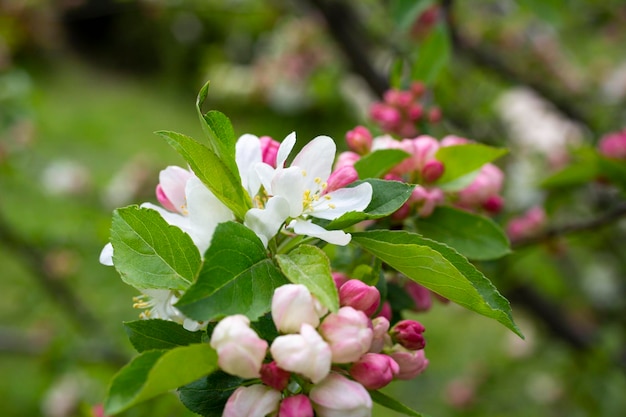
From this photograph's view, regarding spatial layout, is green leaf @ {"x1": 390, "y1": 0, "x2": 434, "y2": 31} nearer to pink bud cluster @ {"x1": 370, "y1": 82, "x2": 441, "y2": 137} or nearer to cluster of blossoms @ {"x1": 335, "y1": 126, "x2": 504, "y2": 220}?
pink bud cluster @ {"x1": 370, "y1": 82, "x2": 441, "y2": 137}

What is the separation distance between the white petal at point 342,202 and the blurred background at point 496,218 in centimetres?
34

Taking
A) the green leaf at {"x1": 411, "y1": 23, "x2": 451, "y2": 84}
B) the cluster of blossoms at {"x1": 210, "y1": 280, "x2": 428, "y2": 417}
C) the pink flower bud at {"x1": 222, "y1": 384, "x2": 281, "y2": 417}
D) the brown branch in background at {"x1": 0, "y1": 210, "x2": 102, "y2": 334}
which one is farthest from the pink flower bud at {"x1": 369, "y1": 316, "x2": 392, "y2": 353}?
the brown branch in background at {"x1": 0, "y1": 210, "x2": 102, "y2": 334}

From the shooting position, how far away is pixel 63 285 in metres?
2.66

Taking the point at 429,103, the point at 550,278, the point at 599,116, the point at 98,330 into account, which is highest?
the point at 429,103

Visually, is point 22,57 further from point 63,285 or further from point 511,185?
point 511,185

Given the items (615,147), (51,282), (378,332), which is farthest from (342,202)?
(51,282)

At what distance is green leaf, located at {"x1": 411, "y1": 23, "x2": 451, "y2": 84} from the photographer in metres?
1.16

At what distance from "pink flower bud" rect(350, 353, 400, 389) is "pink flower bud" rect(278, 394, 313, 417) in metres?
0.06

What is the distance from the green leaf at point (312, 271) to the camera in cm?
57

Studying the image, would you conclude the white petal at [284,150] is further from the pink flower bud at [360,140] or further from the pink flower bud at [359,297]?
the pink flower bud at [360,140]

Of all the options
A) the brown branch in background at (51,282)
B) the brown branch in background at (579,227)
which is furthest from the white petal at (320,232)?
the brown branch in background at (51,282)

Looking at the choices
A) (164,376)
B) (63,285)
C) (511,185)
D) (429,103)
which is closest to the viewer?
(164,376)

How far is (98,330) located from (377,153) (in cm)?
196

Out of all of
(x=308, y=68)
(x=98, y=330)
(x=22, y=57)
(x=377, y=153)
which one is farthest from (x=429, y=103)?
(x=22, y=57)
